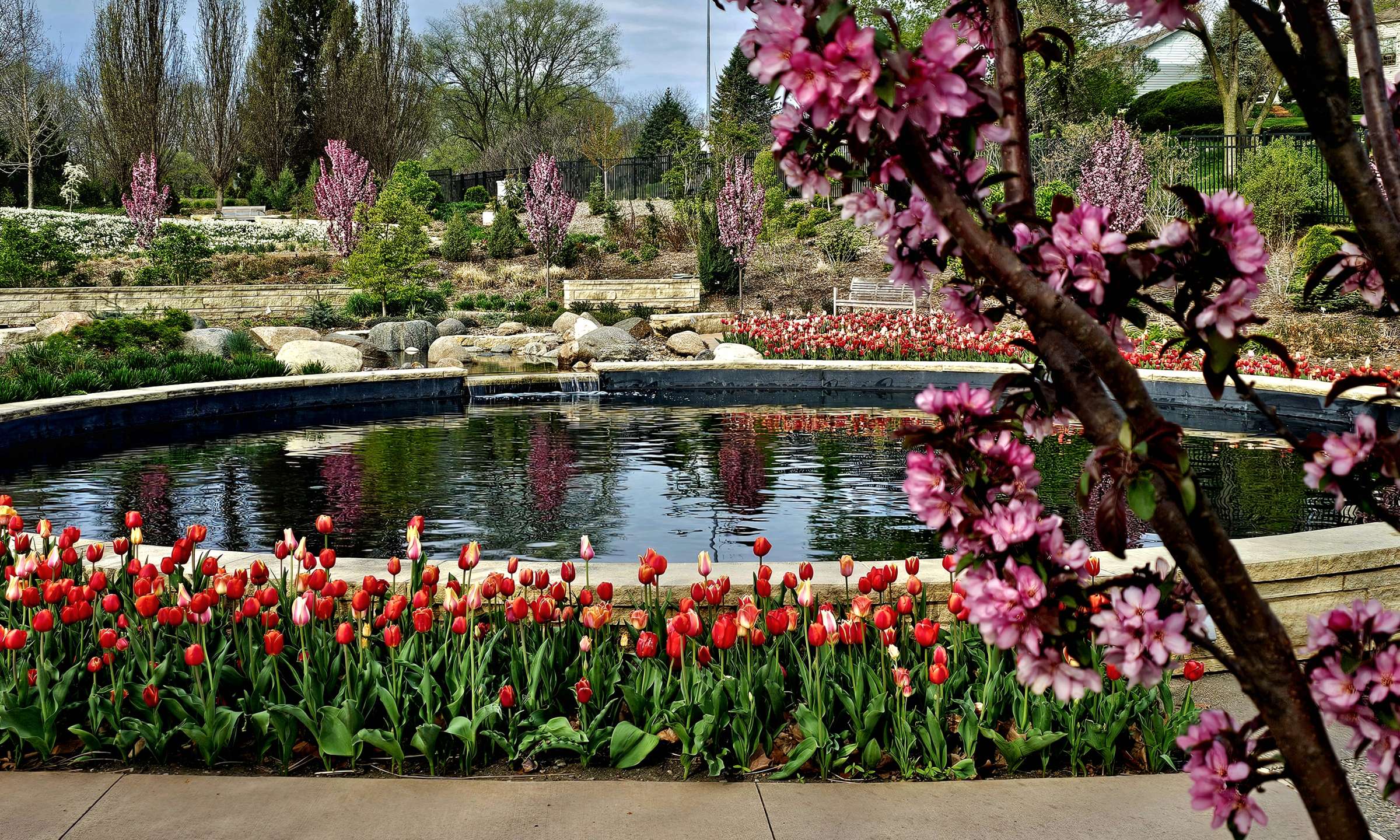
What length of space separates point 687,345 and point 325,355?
6878 millimetres

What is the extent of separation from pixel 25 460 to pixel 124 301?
17832 mm

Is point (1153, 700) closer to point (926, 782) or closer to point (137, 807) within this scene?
point (926, 782)

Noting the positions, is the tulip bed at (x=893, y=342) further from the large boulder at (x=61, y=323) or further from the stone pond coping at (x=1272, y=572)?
the large boulder at (x=61, y=323)

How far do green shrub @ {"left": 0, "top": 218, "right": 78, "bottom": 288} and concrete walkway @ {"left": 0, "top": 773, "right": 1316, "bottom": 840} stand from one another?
1052 inches

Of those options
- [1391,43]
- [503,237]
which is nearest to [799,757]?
[503,237]

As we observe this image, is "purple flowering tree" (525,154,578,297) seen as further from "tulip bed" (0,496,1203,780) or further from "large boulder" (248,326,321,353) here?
"tulip bed" (0,496,1203,780)

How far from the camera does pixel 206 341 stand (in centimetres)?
1775

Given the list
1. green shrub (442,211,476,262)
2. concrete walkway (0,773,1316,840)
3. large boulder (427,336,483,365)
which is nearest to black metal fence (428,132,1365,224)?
green shrub (442,211,476,262)

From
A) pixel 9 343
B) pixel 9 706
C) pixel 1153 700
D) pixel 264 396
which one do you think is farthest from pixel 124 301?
pixel 1153 700

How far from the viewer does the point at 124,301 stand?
85.6 feet

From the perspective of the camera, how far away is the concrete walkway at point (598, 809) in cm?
290

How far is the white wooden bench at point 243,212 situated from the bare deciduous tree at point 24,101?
5.87m

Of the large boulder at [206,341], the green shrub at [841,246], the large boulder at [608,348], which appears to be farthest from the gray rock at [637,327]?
the large boulder at [206,341]

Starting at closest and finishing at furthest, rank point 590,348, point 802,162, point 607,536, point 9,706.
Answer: point 802,162 < point 9,706 < point 607,536 < point 590,348
